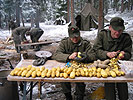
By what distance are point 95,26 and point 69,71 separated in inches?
609

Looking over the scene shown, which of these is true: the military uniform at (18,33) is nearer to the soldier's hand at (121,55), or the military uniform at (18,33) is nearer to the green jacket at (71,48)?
the green jacket at (71,48)

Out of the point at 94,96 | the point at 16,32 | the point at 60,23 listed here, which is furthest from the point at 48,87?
the point at 60,23

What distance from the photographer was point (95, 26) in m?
17.3

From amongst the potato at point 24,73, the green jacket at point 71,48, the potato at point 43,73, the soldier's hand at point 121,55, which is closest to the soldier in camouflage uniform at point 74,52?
the green jacket at point 71,48

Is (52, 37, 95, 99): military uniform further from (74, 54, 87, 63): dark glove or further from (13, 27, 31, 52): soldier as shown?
(13, 27, 31, 52): soldier

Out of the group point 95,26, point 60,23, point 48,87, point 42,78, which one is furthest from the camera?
point 60,23

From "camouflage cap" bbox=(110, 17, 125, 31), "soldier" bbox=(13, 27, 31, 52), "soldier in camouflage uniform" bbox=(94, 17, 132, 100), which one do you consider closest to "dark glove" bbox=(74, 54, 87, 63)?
"soldier in camouflage uniform" bbox=(94, 17, 132, 100)

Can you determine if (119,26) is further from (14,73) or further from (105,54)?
(14,73)

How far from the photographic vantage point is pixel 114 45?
3322mm

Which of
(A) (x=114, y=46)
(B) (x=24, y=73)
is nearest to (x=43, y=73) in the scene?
(B) (x=24, y=73)

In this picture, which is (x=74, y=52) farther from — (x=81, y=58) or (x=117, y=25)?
(x=117, y=25)

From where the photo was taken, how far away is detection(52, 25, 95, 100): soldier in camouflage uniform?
316 cm

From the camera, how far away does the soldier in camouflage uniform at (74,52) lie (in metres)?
3.16

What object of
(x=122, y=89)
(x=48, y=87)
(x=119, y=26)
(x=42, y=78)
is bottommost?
(x=48, y=87)
